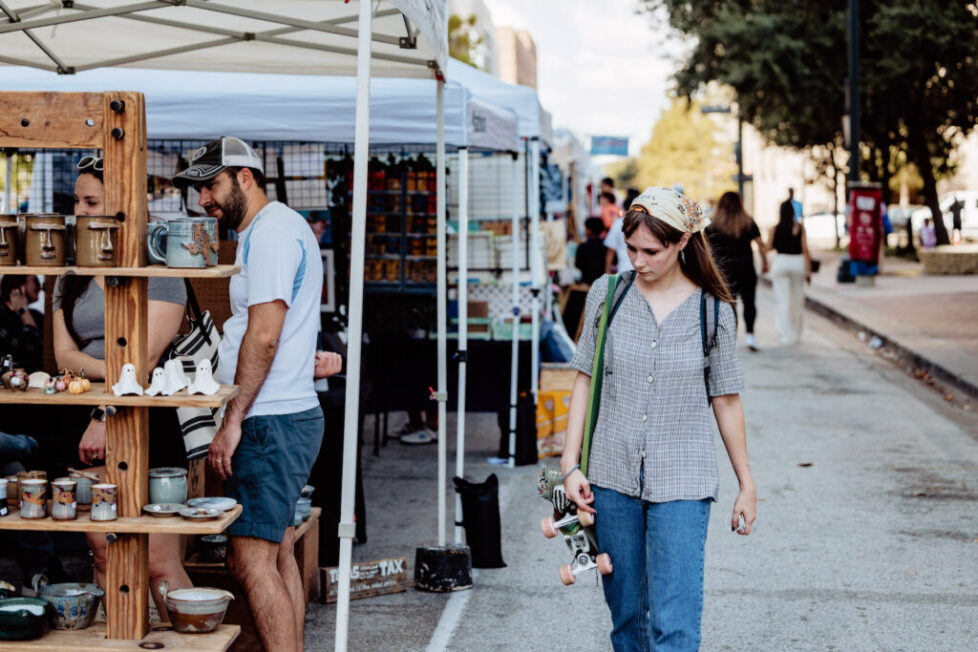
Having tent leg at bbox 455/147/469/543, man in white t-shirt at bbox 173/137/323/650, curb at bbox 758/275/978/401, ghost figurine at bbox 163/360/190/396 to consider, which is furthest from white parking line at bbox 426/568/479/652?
curb at bbox 758/275/978/401

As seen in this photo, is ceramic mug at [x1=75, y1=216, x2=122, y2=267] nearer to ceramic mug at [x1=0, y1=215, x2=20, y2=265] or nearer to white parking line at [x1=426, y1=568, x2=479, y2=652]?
ceramic mug at [x1=0, y1=215, x2=20, y2=265]

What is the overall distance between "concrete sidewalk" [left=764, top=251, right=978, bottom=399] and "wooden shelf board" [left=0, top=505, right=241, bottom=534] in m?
9.72

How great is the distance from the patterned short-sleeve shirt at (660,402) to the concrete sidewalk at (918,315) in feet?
29.4

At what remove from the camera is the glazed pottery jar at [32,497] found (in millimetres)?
3924

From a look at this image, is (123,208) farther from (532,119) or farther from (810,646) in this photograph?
(532,119)

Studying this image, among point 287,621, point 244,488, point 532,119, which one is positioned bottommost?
point 287,621

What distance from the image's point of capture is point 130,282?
3887 mm

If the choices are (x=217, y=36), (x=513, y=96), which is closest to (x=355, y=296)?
(x=217, y=36)

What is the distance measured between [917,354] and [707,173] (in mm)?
57061

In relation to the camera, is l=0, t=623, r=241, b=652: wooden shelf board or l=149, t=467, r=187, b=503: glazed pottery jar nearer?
l=0, t=623, r=241, b=652: wooden shelf board

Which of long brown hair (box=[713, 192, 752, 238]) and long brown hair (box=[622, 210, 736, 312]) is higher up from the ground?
long brown hair (box=[713, 192, 752, 238])

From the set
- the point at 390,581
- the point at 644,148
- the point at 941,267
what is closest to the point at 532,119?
the point at 390,581

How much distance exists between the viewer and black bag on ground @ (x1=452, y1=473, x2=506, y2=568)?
611cm

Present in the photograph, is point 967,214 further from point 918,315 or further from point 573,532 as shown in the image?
point 573,532
